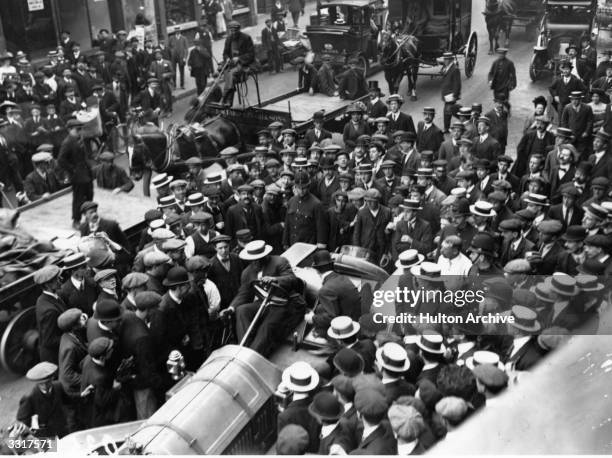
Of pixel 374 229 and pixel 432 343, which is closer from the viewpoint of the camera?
pixel 432 343

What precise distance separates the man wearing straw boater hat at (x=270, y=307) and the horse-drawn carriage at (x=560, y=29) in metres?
14.1

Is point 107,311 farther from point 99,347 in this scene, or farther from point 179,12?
point 179,12

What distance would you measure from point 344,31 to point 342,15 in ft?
2.17

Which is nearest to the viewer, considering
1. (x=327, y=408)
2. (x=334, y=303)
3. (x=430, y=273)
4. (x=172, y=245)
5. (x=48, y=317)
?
(x=327, y=408)

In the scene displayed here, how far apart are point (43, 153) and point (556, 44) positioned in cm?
1410

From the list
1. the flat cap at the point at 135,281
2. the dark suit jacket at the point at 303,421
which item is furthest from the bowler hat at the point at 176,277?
the dark suit jacket at the point at 303,421

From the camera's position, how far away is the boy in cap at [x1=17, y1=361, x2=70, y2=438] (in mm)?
5895

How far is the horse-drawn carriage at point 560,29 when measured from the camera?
18422mm

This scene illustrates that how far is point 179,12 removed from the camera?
2464 centimetres

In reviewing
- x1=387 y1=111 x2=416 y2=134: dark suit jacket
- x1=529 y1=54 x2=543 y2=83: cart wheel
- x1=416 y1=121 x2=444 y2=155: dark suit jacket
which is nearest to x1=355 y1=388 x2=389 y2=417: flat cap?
x1=416 y1=121 x2=444 y2=155: dark suit jacket

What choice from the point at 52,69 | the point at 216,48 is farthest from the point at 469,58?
the point at 52,69

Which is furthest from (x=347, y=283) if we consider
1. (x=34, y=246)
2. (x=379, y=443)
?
(x=34, y=246)

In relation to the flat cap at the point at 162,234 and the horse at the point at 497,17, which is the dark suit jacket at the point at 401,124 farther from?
the horse at the point at 497,17

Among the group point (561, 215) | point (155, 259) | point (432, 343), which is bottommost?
point (561, 215)
